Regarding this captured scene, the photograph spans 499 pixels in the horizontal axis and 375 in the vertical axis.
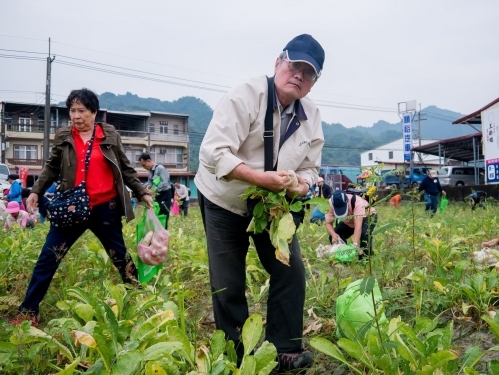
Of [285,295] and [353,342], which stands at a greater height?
[285,295]

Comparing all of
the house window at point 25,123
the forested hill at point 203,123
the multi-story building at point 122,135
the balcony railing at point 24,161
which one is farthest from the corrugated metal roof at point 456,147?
the forested hill at point 203,123

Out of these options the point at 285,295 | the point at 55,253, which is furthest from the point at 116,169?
the point at 285,295

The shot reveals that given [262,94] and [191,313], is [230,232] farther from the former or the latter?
[191,313]

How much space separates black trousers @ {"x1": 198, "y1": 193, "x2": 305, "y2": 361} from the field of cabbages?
12 centimetres

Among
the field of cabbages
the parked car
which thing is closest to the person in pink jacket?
the field of cabbages

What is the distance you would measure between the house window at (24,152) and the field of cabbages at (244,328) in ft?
126

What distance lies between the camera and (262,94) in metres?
2.31

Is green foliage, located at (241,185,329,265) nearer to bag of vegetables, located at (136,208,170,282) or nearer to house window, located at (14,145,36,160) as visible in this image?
bag of vegetables, located at (136,208,170,282)

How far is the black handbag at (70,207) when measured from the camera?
3197 mm

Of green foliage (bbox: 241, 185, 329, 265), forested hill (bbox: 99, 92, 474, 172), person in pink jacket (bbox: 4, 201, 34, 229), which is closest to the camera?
green foliage (bbox: 241, 185, 329, 265)

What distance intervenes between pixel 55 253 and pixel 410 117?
99.2 ft

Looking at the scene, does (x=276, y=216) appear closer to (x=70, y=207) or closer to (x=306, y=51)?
(x=306, y=51)

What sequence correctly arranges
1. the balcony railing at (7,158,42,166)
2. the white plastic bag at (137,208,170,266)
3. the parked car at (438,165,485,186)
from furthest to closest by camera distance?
the balcony railing at (7,158,42,166)
the parked car at (438,165,485,186)
the white plastic bag at (137,208,170,266)

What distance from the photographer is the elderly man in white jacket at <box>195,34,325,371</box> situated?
7.37ft
